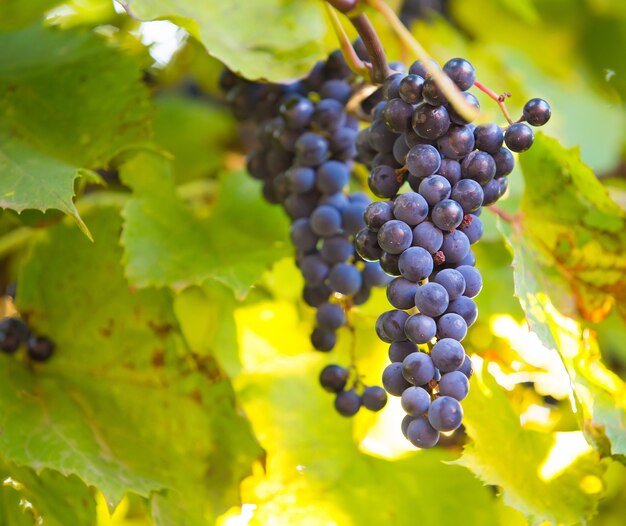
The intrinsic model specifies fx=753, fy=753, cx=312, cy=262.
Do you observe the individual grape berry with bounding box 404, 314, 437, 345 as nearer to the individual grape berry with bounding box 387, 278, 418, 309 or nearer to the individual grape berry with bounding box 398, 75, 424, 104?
the individual grape berry with bounding box 387, 278, 418, 309

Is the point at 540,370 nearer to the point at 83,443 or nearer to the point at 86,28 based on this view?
the point at 83,443

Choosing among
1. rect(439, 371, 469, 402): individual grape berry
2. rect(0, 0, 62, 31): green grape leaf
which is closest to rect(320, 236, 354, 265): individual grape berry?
rect(439, 371, 469, 402): individual grape berry

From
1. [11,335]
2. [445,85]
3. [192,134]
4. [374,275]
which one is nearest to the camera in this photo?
[445,85]

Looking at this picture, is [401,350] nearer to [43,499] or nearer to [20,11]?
[43,499]

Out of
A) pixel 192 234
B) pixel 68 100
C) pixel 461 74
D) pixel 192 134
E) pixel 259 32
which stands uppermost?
pixel 461 74

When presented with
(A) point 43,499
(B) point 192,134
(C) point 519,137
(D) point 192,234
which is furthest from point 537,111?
(B) point 192,134

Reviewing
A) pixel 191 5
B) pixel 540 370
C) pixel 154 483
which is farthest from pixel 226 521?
pixel 191 5
